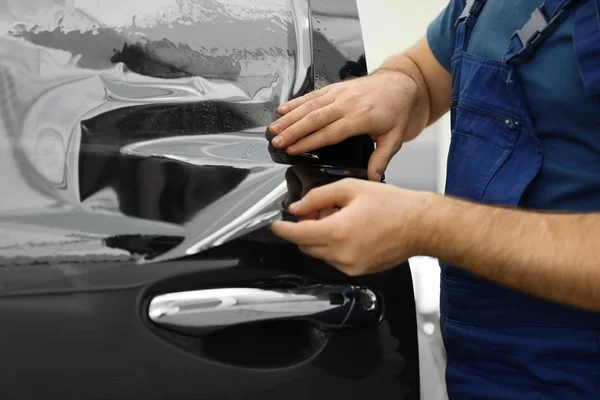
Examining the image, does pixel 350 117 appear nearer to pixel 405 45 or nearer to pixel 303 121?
pixel 303 121

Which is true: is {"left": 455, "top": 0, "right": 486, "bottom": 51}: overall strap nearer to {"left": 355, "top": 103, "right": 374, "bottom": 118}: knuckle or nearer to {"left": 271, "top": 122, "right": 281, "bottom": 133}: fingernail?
{"left": 355, "top": 103, "right": 374, "bottom": 118}: knuckle

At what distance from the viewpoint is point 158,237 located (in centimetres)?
60

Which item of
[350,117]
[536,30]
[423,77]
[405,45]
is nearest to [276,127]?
[350,117]

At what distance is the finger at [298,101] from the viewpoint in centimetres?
77

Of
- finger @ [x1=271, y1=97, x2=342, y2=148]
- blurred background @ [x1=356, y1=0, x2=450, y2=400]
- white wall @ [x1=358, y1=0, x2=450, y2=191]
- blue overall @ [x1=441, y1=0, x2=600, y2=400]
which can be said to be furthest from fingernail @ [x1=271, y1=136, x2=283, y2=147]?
white wall @ [x1=358, y1=0, x2=450, y2=191]

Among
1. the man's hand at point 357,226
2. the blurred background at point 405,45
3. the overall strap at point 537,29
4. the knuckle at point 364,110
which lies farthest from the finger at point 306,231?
the blurred background at point 405,45

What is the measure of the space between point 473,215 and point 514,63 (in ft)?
0.81

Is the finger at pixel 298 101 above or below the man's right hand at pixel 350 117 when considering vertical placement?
above

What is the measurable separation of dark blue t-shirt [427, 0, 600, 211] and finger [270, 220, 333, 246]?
0.33 meters

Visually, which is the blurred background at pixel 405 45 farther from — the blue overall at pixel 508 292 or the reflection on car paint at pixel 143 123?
the reflection on car paint at pixel 143 123

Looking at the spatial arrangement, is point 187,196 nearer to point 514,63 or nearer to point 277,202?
point 277,202

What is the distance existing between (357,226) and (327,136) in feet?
0.59

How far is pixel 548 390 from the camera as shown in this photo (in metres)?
0.75

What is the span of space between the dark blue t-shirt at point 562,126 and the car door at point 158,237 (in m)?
0.24
